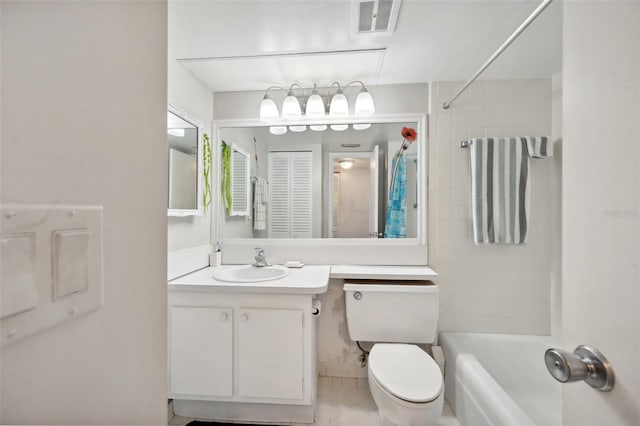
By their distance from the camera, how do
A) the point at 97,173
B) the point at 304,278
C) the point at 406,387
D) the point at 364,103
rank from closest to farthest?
1. the point at 97,173
2. the point at 406,387
3. the point at 304,278
4. the point at 364,103

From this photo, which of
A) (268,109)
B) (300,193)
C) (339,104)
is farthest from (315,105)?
(300,193)

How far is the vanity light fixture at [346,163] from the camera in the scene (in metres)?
1.97

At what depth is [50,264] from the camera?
0.26m

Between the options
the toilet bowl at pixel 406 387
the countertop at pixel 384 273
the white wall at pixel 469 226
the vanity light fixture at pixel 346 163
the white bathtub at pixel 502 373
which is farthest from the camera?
the vanity light fixture at pixel 346 163

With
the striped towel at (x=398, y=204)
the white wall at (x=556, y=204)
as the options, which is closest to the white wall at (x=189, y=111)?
the striped towel at (x=398, y=204)

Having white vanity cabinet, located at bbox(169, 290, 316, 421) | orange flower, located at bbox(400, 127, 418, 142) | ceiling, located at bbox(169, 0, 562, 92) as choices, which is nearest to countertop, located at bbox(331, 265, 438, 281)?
white vanity cabinet, located at bbox(169, 290, 316, 421)

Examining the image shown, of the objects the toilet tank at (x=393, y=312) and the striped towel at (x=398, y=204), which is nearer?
the toilet tank at (x=393, y=312)

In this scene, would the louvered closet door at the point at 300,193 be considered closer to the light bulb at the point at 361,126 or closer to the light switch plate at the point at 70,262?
the light bulb at the point at 361,126

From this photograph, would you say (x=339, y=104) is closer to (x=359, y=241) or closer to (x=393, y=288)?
(x=359, y=241)

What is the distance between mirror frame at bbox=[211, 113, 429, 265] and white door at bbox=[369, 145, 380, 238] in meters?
0.09

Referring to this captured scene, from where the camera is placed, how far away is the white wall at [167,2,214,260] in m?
1.56

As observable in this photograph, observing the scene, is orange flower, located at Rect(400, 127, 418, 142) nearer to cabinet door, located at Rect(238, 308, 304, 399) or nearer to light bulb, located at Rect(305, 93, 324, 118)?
light bulb, located at Rect(305, 93, 324, 118)

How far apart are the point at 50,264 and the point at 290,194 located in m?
1.74

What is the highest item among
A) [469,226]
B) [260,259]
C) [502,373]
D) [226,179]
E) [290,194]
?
[226,179]
